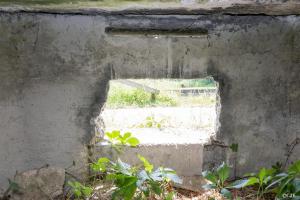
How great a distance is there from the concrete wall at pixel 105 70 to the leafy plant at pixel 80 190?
0.63 ft

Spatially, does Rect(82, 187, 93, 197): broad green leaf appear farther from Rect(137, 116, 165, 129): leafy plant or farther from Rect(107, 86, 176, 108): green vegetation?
Rect(107, 86, 176, 108): green vegetation

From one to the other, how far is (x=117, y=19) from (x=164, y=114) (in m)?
2.22

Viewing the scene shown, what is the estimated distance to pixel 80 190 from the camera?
2926mm

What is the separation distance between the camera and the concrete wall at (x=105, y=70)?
2859mm

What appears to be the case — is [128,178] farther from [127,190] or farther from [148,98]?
[148,98]

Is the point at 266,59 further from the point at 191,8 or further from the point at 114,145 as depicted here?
the point at 114,145

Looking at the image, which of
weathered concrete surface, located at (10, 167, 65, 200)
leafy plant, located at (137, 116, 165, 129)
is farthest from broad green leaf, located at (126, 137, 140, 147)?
leafy plant, located at (137, 116, 165, 129)

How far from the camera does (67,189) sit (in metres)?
3.06

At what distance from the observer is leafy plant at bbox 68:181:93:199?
2852 mm

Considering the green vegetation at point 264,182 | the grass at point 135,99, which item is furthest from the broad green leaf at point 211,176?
the grass at point 135,99

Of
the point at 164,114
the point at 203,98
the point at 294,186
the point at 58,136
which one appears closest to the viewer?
the point at 294,186

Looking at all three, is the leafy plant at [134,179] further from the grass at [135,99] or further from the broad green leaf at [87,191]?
the grass at [135,99]

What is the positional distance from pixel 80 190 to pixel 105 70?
1.00 m

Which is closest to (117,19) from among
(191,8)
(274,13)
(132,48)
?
(132,48)
